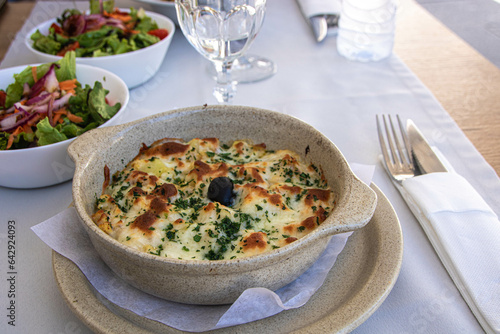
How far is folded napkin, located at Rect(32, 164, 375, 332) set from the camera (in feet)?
3.20

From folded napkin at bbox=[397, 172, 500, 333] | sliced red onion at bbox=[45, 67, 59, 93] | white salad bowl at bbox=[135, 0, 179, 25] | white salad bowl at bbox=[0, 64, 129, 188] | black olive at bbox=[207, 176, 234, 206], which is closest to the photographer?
folded napkin at bbox=[397, 172, 500, 333]

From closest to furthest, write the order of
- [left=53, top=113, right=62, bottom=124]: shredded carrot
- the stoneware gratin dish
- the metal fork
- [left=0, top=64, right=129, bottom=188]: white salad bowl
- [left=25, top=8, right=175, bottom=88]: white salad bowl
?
the stoneware gratin dish < [left=0, top=64, right=129, bottom=188]: white salad bowl < the metal fork < [left=53, top=113, right=62, bottom=124]: shredded carrot < [left=25, top=8, right=175, bottom=88]: white salad bowl

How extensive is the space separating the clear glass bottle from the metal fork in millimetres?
768

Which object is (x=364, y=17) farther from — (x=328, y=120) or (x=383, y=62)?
(x=328, y=120)

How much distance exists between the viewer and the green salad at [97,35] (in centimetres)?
216

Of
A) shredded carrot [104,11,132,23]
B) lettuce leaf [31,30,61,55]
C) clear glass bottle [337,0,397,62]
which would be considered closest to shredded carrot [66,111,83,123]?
lettuce leaf [31,30,61,55]

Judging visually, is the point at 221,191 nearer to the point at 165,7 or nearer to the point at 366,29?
the point at 366,29

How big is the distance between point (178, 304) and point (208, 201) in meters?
0.32

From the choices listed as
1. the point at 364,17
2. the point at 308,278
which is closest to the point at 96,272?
the point at 308,278

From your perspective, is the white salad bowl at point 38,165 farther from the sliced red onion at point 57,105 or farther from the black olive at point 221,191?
the black olive at point 221,191

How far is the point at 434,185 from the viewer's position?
137 centimetres

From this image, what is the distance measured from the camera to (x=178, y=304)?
3.50 feet

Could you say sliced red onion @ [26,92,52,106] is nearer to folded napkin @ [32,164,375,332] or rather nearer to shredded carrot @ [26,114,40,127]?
shredded carrot @ [26,114,40,127]

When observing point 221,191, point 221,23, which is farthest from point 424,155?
point 221,23
